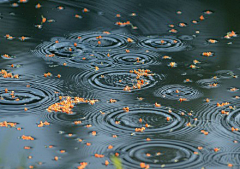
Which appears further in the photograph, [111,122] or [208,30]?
[208,30]

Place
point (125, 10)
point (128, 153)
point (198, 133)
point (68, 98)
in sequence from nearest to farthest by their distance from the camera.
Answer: point (128, 153)
point (198, 133)
point (68, 98)
point (125, 10)

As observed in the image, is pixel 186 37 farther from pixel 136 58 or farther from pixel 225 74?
pixel 225 74

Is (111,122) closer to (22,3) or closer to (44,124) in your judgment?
(44,124)

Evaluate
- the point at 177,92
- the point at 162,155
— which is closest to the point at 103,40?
the point at 177,92

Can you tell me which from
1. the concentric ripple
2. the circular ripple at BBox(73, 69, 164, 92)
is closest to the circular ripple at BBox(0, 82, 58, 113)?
the circular ripple at BBox(73, 69, 164, 92)

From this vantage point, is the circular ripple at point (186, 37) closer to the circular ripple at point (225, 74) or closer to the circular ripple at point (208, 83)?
the circular ripple at point (225, 74)

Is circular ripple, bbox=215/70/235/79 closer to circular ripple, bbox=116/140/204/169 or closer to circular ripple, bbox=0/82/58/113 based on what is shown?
circular ripple, bbox=116/140/204/169

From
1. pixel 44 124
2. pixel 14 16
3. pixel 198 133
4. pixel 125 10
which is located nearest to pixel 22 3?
pixel 14 16
